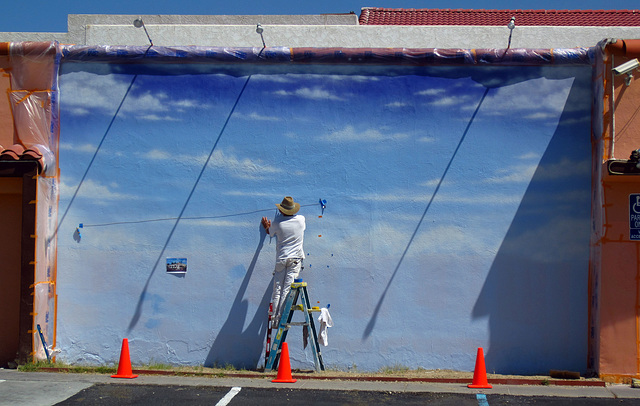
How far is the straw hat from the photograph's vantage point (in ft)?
31.5

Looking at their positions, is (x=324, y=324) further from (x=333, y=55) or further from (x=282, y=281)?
(x=333, y=55)

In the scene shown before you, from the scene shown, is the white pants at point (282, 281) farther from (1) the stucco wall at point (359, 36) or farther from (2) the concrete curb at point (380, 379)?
(1) the stucco wall at point (359, 36)

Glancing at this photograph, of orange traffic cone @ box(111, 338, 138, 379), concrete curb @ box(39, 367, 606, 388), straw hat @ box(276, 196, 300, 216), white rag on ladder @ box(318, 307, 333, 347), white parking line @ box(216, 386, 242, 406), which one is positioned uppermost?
straw hat @ box(276, 196, 300, 216)

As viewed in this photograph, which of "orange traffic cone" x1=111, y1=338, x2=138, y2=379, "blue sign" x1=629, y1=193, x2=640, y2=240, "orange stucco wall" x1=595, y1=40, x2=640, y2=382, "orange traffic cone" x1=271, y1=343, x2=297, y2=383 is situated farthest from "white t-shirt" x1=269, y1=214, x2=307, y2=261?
"blue sign" x1=629, y1=193, x2=640, y2=240

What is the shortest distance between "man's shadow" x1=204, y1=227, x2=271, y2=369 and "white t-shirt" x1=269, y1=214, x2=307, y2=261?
0.57 meters

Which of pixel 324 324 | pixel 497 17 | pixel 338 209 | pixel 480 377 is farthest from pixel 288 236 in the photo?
pixel 497 17

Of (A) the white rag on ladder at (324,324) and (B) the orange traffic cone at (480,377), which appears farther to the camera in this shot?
(A) the white rag on ladder at (324,324)

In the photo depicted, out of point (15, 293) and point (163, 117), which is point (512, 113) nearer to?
point (163, 117)

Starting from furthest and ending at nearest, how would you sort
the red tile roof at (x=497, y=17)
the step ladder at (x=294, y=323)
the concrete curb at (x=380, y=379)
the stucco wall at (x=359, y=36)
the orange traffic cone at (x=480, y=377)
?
1. the red tile roof at (x=497, y=17)
2. the stucco wall at (x=359, y=36)
3. the step ladder at (x=294, y=323)
4. the concrete curb at (x=380, y=379)
5. the orange traffic cone at (x=480, y=377)

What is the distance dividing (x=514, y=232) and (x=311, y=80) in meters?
3.73

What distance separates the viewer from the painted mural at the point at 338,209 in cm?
973

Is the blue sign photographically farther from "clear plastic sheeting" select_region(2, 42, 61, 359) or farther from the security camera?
"clear plastic sheeting" select_region(2, 42, 61, 359)

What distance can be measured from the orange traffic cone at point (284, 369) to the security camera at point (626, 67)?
5770 millimetres

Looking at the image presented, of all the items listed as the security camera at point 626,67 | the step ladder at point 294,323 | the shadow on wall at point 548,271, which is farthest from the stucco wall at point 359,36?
the step ladder at point 294,323
